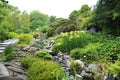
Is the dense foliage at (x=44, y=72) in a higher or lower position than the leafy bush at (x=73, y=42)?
lower

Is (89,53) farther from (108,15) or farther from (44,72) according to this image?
(44,72)

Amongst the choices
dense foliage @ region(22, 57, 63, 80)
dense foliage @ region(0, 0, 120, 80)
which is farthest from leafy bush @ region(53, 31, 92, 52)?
dense foliage @ region(22, 57, 63, 80)

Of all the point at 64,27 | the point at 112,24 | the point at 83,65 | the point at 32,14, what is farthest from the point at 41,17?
the point at 83,65

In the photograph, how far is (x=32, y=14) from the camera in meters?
67.8

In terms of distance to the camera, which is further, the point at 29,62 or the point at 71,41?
the point at 71,41

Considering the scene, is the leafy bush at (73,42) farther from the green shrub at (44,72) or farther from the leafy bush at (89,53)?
the green shrub at (44,72)

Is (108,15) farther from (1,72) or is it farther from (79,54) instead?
(1,72)

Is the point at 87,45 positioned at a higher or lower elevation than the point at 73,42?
lower

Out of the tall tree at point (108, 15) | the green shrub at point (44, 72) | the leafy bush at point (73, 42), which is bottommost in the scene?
the green shrub at point (44, 72)

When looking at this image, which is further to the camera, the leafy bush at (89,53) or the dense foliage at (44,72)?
the leafy bush at (89,53)

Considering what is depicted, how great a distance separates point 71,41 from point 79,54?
2.05 metres

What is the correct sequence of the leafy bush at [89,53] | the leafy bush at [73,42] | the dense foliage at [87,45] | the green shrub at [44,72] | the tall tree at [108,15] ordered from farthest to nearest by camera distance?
1. the tall tree at [108,15]
2. the leafy bush at [73,42]
3. the leafy bush at [89,53]
4. the dense foliage at [87,45]
5. the green shrub at [44,72]

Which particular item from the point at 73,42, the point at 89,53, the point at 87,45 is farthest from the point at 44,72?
the point at 73,42

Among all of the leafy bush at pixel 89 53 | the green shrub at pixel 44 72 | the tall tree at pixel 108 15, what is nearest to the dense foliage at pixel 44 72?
the green shrub at pixel 44 72
